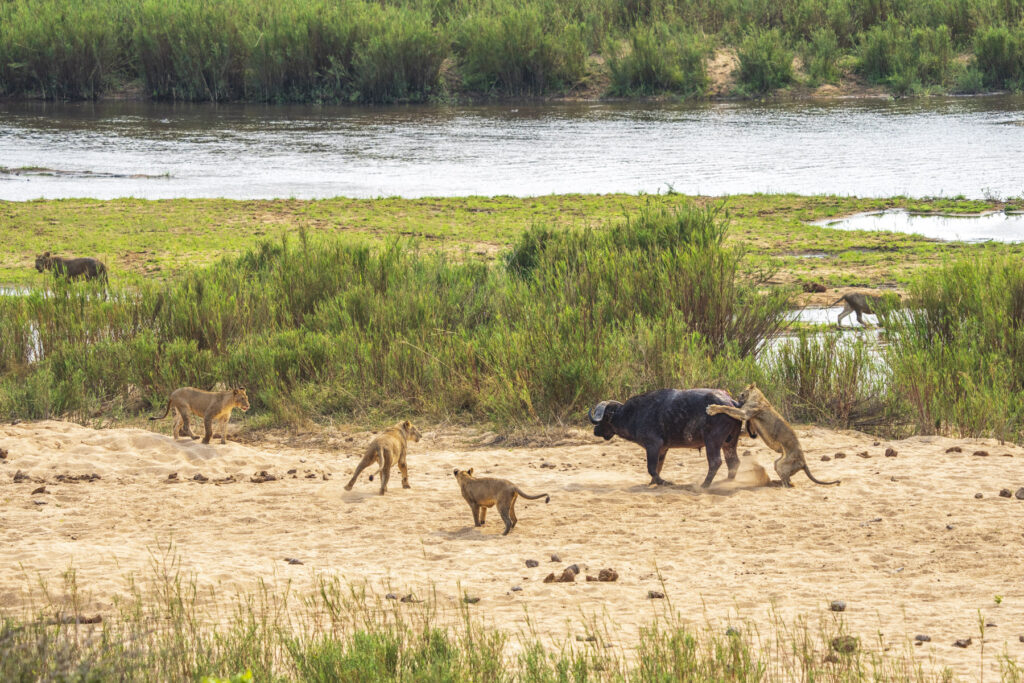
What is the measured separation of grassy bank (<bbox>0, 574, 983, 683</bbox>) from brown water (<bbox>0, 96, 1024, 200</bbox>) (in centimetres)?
2032

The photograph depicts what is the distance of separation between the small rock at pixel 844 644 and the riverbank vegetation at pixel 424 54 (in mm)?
43622

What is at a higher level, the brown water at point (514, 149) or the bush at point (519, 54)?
the bush at point (519, 54)

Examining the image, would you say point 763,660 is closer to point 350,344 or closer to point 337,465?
point 337,465

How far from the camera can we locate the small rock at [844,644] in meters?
4.69

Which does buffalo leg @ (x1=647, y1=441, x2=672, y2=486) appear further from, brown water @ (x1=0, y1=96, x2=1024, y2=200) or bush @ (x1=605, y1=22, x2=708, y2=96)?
bush @ (x1=605, y1=22, x2=708, y2=96)

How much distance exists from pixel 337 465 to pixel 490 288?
4052mm

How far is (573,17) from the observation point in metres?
51.9

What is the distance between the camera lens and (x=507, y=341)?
10102mm

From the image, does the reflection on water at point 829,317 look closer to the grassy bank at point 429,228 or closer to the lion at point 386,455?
the grassy bank at point 429,228

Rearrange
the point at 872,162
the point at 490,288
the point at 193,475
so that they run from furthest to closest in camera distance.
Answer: the point at 872,162, the point at 490,288, the point at 193,475

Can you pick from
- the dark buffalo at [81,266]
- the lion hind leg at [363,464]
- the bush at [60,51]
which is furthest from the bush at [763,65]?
the lion hind leg at [363,464]

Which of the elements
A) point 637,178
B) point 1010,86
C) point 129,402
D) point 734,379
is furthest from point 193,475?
point 1010,86

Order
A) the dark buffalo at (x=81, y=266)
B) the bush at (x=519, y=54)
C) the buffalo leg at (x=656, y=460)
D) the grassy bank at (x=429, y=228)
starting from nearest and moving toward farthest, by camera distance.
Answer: the buffalo leg at (x=656, y=460)
the dark buffalo at (x=81, y=266)
the grassy bank at (x=429, y=228)
the bush at (x=519, y=54)

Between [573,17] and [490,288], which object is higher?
[573,17]
